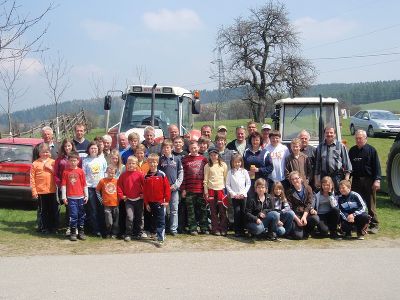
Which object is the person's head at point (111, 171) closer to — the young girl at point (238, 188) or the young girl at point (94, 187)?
the young girl at point (94, 187)

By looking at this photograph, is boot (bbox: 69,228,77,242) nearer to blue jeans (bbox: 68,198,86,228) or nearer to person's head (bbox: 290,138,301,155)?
blue jeans (bbox: 68,198,86,228)

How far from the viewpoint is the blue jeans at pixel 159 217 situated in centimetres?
775

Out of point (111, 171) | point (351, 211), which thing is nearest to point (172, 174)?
Result: point (111, 171)

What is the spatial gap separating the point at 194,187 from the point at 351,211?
8.86 feet

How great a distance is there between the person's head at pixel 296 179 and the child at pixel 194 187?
4.92 ft

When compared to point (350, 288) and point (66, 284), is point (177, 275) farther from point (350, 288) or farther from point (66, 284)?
point (350, 288)

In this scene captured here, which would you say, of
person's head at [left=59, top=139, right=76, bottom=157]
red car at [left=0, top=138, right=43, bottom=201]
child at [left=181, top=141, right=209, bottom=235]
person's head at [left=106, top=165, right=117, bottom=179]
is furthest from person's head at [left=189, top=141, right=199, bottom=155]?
red car at [left=0, top=138, right=43, bottom=201]

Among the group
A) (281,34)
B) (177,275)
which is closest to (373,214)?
(177,275)

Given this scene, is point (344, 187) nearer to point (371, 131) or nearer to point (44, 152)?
point (44, 152)

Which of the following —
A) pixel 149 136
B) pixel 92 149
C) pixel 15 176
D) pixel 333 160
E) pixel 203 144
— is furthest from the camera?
pixel 15 176

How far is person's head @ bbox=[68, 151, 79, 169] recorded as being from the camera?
7.88m

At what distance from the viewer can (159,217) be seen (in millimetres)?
7852

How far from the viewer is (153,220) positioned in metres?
8.20

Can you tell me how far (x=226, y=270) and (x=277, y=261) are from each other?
33.6 inches
